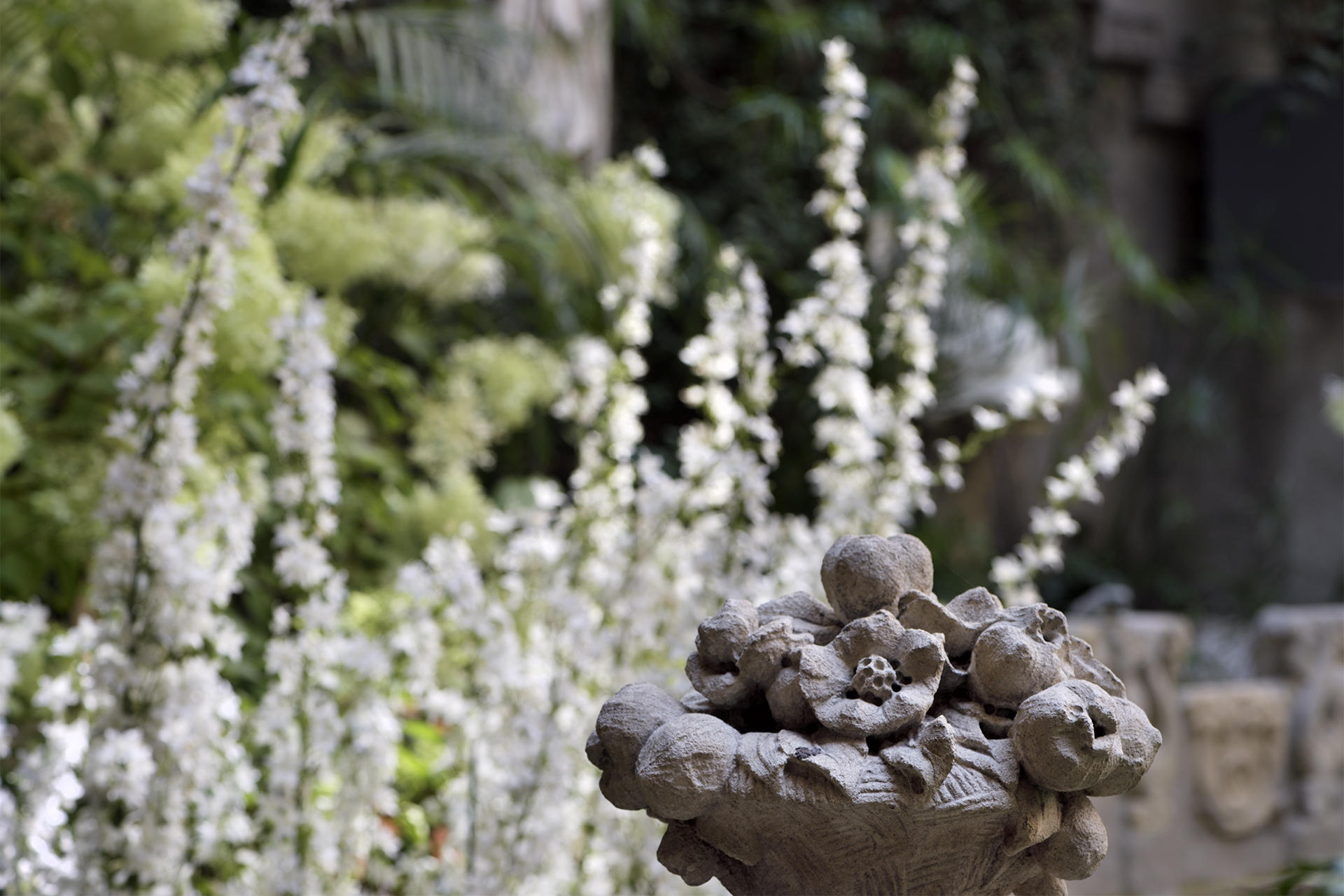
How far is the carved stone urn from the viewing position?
0.58 meters

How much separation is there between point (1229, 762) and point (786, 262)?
5.80 ft

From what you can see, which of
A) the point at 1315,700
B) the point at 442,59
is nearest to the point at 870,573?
the point at 442,59

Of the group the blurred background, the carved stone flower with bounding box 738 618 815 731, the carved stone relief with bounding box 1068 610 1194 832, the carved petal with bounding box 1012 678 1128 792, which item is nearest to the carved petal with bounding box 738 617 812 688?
the carved stone flower with bounding box 738 618 815 731

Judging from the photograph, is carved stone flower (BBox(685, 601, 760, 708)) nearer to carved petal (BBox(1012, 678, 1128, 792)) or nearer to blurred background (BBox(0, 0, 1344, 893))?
carved petal (BBox(1012, 678, 1128, 792))

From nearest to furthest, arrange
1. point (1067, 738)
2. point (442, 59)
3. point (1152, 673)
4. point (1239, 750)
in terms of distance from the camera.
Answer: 1. point (1067, 738)
2. point (442, 59)
3. point (1152, 673)
4. point (1239, 750)

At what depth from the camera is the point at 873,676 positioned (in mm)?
610

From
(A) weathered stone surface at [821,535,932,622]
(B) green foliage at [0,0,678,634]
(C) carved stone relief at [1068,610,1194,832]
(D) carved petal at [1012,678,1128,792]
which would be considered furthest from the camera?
(C) carved stone relief at [1068,610,1194,832]

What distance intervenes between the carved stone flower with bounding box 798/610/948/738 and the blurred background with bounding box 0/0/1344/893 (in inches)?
29.3

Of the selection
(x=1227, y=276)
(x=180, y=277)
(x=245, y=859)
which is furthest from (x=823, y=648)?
(x=1227, y=276)

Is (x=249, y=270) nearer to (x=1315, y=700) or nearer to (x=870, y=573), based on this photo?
(x=870, y=573)

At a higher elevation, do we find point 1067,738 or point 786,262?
point 1067,738

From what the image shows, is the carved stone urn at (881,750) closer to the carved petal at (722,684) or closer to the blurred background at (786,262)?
the carved petal at (722,684)

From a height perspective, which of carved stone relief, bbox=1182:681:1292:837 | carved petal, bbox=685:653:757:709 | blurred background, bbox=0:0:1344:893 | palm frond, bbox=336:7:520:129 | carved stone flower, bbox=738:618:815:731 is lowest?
carved stone relief, bbox=1182:681:1292:837

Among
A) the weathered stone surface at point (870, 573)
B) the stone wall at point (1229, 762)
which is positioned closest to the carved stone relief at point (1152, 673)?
the stone wall at point (1229, 762)
